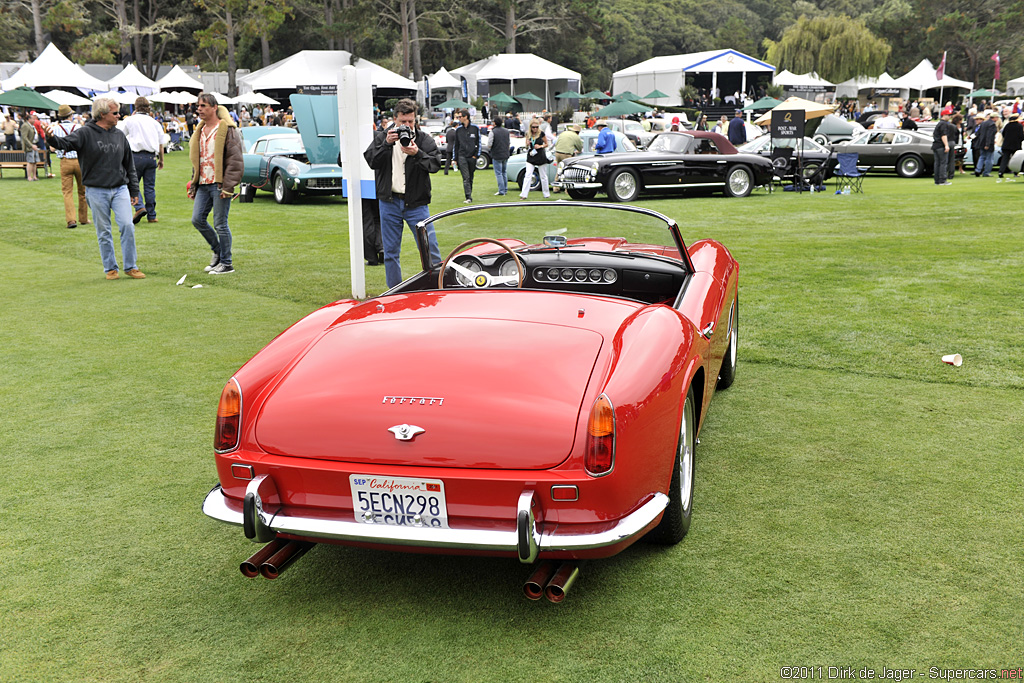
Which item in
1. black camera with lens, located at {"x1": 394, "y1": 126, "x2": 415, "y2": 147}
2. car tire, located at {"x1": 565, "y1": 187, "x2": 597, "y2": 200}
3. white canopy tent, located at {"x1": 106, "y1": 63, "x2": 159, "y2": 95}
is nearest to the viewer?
black camera with lens, located at {"x1": 394, "y1": 126, "x2": 415, "y2": 147}

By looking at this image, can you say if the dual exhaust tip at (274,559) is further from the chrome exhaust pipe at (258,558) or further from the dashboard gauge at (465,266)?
the dashboard gauge at (465,266)

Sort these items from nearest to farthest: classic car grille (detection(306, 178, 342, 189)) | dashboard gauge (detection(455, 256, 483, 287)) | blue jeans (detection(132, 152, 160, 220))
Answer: dashboard gauge (detection(455, 256, 483, 287)), blue jeans (detection(132, 152, 160, 220)), classic car grille (detection(306, 178, 342, 189))

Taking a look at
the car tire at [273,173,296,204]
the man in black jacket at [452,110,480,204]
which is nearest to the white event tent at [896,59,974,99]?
the man in black jacket at [452,110,480,204]

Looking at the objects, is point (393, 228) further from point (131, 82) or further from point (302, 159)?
point (131, 82)

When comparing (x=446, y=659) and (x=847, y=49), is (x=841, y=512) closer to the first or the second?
(x=446, y=659)

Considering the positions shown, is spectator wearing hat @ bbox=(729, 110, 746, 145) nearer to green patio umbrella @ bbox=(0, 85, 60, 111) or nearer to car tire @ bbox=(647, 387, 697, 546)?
green patio umbrella @ bbox=(0, 85, 60, 111)

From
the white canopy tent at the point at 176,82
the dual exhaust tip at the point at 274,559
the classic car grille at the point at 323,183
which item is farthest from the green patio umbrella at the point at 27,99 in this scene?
the dual exhaust tip at the point at 274,559

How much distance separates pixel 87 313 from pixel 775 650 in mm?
7059

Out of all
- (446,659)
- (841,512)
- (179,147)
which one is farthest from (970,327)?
(179,147)

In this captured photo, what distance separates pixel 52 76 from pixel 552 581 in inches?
1542

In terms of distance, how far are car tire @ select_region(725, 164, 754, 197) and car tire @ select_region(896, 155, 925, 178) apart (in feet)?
20.9

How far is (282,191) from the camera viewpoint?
57.1ft

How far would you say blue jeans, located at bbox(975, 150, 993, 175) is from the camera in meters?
21.5

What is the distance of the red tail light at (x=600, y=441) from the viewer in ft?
9.20
